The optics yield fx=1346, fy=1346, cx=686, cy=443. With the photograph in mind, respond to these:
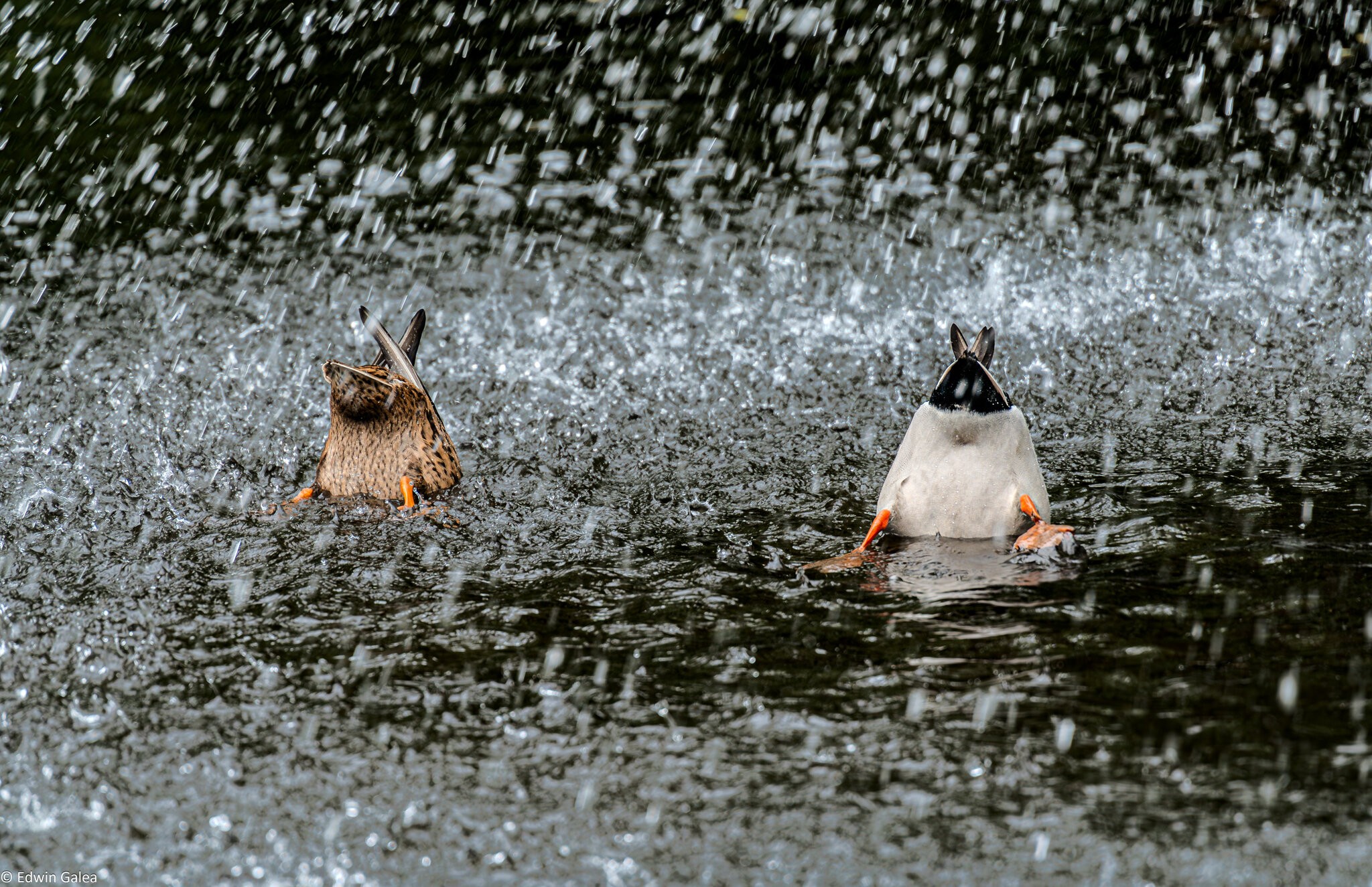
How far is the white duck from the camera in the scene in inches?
241

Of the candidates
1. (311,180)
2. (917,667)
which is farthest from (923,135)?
(917,667)

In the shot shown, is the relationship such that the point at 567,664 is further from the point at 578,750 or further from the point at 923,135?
the point at 923,135

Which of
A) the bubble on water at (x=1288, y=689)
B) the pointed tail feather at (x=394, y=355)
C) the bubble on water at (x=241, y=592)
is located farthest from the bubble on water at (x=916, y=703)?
the pointed tail feather at (x=394, y=355)

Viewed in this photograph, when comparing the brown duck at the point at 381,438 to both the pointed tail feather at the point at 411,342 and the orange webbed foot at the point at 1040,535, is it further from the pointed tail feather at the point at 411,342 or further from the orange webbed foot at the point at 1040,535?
the orange webbed foot at the point at 1040,535

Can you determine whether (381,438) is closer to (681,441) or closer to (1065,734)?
(681,441)

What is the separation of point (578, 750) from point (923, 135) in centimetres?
806

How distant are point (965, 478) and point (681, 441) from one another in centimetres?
231

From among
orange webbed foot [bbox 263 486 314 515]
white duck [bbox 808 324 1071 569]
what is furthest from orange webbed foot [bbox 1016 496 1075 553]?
orange webbed foot [bbox 263 486 314 515]

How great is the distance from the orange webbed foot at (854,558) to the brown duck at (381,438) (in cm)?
217

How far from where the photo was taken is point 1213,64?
462 inches

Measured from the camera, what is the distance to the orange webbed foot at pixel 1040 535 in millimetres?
5746

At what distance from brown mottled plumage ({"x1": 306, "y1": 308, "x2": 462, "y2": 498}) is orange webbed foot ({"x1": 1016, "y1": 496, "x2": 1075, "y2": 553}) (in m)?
3.03

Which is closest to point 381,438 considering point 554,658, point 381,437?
point 381,437

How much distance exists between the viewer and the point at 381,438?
274 inches
